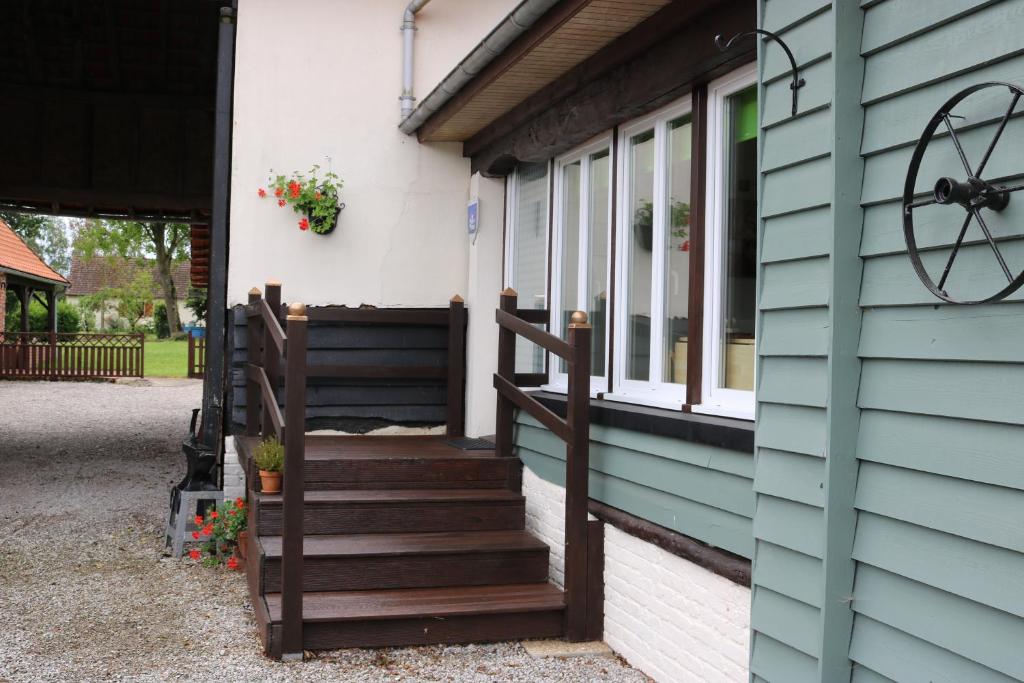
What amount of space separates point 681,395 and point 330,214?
3.17 m

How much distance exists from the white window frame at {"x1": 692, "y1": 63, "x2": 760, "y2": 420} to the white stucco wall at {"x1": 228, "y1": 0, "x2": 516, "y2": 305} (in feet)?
10.3

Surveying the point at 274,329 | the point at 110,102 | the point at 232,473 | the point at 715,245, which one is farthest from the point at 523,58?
the point at 110,102

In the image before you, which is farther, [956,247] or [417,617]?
[417,617]

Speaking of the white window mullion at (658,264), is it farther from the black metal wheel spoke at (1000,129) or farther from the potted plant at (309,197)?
the potted plant at (309,197)

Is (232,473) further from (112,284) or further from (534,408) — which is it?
(112,284)

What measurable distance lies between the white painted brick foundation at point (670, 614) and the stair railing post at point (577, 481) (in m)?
0.11

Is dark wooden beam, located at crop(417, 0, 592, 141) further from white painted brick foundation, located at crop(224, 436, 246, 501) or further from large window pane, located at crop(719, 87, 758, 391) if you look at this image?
white painted brick foundation, located at crop(224, 436, 246, 501)

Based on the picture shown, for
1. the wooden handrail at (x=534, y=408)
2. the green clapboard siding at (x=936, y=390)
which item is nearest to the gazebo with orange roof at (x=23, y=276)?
the wooden handrail at (x=534, y=408)

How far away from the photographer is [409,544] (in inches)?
182

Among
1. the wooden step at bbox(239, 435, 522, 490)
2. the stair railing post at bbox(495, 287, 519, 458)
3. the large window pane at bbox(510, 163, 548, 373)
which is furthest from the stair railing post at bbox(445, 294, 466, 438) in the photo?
the stair railing post at bbox(495, 287, 519, 458)

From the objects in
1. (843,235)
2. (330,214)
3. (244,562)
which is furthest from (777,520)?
(330,214)

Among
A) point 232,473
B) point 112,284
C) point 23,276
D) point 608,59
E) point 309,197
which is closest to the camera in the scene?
point 608,59

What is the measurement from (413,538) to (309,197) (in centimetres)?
256

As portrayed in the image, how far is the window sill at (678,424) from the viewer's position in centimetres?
336
